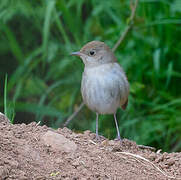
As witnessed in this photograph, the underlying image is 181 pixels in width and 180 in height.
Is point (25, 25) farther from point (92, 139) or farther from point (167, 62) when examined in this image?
point (92, 139)

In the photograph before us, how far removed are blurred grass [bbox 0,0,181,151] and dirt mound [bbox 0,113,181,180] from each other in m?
2.26

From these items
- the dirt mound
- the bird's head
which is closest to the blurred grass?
the bird's head

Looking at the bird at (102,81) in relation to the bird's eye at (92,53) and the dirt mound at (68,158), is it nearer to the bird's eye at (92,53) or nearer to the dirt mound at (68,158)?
the bird's eye at (92,53)

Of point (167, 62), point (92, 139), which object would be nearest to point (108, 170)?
point (92, 139)

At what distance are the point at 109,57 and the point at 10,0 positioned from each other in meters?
2.29

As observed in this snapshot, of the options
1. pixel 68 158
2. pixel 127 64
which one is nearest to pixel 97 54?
pixel 127 64

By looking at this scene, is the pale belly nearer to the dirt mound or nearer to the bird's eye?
the bird's eye

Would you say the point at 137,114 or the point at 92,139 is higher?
the point at 92,139

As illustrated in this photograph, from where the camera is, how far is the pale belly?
474cm

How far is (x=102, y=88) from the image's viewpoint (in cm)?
473

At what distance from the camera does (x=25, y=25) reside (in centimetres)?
816

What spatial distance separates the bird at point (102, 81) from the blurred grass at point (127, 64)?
1.22 meters

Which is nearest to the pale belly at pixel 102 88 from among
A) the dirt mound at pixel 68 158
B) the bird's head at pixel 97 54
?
the bird's head at pixel 97 54

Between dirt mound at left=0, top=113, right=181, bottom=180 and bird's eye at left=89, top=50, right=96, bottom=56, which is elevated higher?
bird's eye at left=89, top=50, right=96, bottom=56
